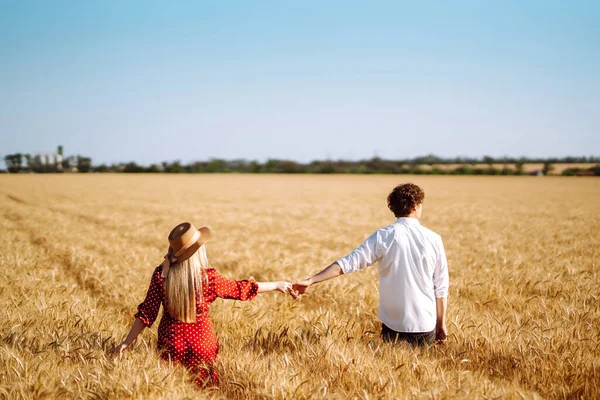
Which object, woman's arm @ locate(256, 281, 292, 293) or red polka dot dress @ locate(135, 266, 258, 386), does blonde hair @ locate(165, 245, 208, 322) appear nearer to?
red polka dot dress @ locate(135, 266, 258, 386)

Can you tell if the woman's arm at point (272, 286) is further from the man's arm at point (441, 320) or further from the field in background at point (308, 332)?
the man's arm at point (441, 320)

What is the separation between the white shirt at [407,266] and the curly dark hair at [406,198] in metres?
0.09

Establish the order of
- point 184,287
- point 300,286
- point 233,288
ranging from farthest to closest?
point 300,286 → point 233,288 → point 184,287

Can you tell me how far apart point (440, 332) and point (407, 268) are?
27.7 inches

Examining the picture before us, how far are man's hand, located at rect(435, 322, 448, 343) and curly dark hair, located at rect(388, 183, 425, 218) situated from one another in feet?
3.30

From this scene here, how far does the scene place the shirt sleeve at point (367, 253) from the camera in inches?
130

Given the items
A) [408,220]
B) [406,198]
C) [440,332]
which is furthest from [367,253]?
[440,332]

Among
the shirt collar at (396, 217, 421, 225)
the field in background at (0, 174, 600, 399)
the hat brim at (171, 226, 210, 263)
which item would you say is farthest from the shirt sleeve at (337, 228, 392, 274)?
the hat brim at (171, 226, 210, 263)

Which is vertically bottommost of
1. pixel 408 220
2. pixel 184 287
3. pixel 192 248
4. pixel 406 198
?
pixel 184 287

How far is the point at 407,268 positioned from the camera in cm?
329

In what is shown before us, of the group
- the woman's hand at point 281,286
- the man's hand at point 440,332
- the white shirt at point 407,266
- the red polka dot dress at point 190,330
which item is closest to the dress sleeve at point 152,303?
the red polka dot dress at point 190,330

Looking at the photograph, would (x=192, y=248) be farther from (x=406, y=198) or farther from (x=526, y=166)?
(x=526, y=166)

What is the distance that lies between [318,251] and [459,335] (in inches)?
232

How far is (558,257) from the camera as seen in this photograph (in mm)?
8383
